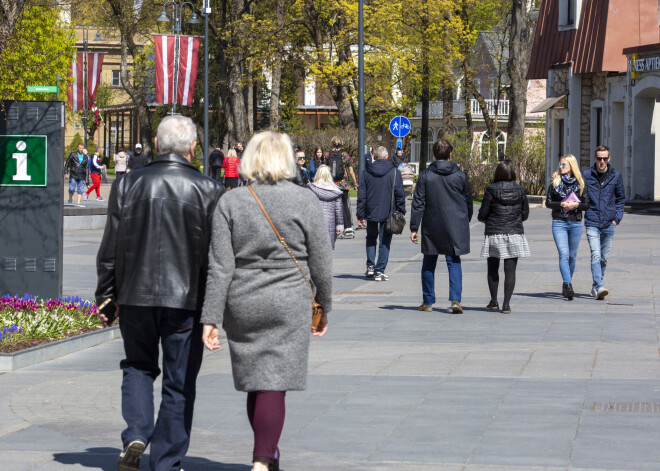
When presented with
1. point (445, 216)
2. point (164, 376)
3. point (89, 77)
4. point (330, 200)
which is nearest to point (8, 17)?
point (445, 216)

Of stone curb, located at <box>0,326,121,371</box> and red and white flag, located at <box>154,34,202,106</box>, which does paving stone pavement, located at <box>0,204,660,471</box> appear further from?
red and white flag, located at <box>154,34,202,106</box>

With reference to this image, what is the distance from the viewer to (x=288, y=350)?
5.18 meters

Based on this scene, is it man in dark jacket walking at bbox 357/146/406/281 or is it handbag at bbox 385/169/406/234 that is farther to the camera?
man in dark jacket walking at bbox 357/146/406/281

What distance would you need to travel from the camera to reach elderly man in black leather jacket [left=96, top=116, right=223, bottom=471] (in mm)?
5383

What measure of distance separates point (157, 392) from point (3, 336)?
76.6 inches

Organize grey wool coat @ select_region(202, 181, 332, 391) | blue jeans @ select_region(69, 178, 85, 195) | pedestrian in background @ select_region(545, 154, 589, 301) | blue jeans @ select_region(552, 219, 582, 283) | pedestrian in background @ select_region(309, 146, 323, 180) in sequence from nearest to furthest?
grey wool coat @ select_region(202, 181, 332, 391), pedestrian in background @ select_region(545, 154, 589, 301), blue jeans @ select_region(552, 219, 582, 283), pedestrian in background @ select_region(309, 146, 323, 180), blue jeans @ select_region(69, 178, 85, 195)

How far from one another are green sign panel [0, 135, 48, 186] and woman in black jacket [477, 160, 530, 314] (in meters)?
4.53

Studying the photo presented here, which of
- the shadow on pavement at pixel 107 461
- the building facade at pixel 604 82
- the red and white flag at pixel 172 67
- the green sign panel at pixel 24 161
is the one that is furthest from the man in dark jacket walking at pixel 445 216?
the red and white flag at pixel 172 67

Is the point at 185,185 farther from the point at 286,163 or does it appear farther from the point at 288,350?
the point at 288,350

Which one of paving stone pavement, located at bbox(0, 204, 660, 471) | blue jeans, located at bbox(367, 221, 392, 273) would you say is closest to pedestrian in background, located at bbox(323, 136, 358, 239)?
blue jeans, located at bbox(367, 221, 392, 273)

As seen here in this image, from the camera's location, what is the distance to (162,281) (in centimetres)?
538

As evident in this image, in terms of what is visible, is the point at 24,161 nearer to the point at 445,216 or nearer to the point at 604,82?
the point at 445,216

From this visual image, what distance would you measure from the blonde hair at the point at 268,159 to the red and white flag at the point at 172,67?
91.0 ft

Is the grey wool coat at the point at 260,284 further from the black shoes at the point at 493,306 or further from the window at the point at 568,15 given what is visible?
the window at the point at 568,15
